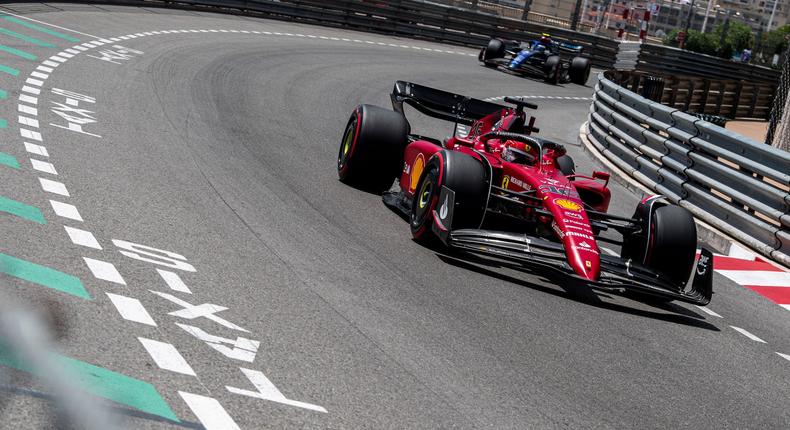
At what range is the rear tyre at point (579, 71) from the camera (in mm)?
31969

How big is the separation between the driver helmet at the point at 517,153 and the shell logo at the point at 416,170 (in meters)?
0.80

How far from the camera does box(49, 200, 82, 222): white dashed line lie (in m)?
7.37

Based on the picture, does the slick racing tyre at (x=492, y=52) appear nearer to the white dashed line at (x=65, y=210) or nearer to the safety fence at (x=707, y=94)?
the safety fence at (x=707, y=94)

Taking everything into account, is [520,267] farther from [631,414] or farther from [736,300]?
[631,414]

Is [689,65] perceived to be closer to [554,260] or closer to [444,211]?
[444,211]

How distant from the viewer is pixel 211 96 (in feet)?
49.2

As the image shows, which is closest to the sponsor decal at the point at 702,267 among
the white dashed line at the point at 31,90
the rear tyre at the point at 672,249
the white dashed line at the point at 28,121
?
the rear tyre at the point at 672,249

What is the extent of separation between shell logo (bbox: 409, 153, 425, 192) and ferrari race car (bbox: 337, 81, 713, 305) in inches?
0.9

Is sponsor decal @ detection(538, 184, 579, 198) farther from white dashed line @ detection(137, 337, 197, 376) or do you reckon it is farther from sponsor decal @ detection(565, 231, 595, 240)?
white dashed line @ detection(137, 337, 197, 376)

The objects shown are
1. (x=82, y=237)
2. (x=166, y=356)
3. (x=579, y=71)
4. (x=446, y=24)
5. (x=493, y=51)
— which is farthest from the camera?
(x=446, y=24)

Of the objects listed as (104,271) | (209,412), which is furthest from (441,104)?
(209,412)

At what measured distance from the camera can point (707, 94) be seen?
29797mm

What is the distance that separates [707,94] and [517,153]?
22184 millimetres

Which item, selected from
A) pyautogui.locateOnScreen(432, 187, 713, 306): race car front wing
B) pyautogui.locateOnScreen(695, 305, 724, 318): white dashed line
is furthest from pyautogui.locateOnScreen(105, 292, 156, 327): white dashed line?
pyautogui.locateOnScreen(695, 305, 724, 318): white dashed line
